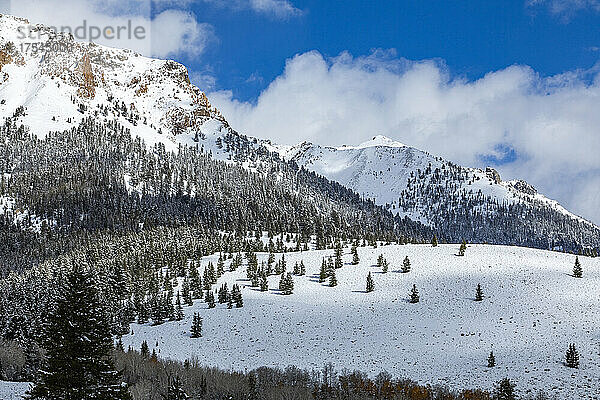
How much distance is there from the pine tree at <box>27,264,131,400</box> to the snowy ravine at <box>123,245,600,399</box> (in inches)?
1307

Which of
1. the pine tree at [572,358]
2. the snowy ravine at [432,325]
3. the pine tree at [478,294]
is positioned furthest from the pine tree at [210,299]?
the pine tree at [572,358]

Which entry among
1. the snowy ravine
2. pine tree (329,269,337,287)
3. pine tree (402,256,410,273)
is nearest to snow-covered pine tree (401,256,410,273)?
pine tree (402,256,410,273)

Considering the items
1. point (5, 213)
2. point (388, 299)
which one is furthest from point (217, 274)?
point (5, 213)

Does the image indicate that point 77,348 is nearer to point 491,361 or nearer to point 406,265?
point 491,361

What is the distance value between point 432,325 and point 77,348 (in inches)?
1947

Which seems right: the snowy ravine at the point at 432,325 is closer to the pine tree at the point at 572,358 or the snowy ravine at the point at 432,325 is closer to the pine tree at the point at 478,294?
the pine tree at the point at 572,358

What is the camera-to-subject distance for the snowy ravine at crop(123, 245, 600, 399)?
41875mm

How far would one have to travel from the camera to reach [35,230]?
18888cm

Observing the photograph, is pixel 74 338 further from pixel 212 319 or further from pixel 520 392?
pixel 212 319

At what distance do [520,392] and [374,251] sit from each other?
2294 inches

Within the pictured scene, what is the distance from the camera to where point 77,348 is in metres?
14.3

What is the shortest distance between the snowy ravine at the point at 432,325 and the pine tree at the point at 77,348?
33.2m

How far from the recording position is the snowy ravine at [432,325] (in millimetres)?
41875

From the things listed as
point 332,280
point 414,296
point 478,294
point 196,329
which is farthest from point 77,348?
point 332,280
